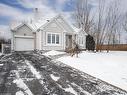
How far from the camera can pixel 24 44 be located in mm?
22219

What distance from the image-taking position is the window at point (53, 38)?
21289mm

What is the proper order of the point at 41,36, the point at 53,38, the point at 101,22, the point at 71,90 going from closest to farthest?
the point at 71,90
the point at 41,36
the point at 53,38
the point at 101,22

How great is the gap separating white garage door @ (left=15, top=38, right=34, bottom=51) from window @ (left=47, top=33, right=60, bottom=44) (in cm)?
A: 297

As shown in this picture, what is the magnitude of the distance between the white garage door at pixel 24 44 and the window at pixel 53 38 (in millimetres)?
2969

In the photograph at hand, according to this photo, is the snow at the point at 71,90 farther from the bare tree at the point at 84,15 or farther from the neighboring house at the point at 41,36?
the bare tree at the point at 84,15

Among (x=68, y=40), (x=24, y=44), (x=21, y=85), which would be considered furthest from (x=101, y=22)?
(x=21, y=85)

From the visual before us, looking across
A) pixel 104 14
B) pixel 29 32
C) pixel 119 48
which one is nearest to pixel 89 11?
pixel 104 14

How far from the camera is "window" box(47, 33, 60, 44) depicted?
21289 mm

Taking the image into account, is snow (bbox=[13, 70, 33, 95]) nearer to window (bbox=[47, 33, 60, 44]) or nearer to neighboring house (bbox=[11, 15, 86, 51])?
neighboring house (bbox=[11, 15, 86, 51])

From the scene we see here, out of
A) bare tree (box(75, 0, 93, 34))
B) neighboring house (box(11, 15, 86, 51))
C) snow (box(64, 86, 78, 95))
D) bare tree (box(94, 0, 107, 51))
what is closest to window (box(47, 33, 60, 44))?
neighboring house (box(11, 15, 86, 51))

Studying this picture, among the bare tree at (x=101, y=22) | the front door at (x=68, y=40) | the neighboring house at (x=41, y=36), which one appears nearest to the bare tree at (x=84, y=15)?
the bare tree at (x=101, y=22)

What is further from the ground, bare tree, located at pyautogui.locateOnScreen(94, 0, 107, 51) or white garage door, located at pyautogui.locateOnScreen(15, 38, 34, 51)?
bare tree, located at pyautogui.locateOnScreen(94, 0, 107, 51)

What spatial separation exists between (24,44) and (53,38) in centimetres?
441

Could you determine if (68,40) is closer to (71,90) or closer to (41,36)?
(41,36)
